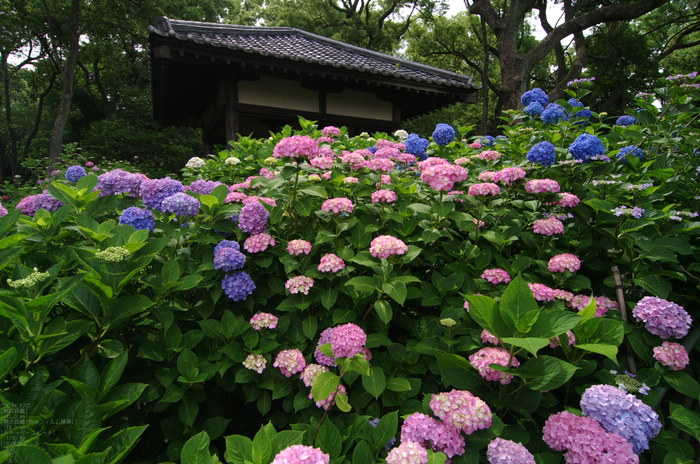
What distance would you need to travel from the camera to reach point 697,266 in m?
1.30

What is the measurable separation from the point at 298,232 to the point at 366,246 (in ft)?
1.09

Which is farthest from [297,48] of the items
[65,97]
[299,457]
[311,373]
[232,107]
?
[65,97]

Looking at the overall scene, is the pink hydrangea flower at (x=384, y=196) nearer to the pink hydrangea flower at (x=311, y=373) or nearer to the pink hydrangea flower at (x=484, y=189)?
the pink hydrangea flower at (x=484, y=189)

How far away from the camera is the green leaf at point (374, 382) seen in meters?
1.06

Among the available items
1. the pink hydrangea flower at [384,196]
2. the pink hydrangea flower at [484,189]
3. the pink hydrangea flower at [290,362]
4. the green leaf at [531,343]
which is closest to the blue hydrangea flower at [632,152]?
the pink hydrangea flower at [484,189]

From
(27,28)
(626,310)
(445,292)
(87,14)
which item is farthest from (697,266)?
(27,28)

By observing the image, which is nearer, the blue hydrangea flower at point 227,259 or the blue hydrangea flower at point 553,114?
the blue hydrangea flower at point 227,259

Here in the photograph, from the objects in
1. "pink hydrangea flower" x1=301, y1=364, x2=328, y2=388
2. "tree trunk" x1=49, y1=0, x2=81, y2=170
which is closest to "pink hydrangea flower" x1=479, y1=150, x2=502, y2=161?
"pink hydrangea flower" x1=301, y1=364, x2=328, y2=388

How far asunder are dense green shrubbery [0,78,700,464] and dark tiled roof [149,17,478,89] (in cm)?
461

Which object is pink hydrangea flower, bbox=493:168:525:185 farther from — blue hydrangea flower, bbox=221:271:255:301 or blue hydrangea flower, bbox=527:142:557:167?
blue hydrangea flower, bbox=221:271:255:301

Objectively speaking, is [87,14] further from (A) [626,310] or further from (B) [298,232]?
(A) [626,310]

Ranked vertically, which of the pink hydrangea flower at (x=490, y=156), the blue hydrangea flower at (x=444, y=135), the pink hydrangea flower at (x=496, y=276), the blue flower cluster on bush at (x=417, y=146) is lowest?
the pink hydrangea flower at (x=496, y=276)

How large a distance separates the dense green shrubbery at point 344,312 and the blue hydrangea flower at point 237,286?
11 millimetres

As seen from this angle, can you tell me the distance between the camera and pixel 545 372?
0.95 m
